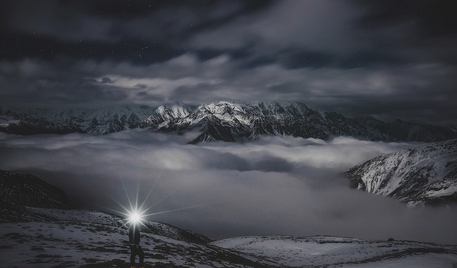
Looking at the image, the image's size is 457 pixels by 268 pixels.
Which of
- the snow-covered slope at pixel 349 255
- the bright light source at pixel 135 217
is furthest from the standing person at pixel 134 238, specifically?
the snow-covered slope at pixel 349 255

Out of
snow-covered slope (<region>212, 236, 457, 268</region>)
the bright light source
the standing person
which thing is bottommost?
snow-covered slope (<region>212, 236, 457, 268</region>)

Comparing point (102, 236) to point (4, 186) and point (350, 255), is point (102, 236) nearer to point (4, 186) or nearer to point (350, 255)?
point (350, 255)

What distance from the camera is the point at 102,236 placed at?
26.4m

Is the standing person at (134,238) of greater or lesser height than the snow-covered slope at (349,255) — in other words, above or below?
above

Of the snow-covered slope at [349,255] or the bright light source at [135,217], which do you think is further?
the snow-covered slope at [349,255]

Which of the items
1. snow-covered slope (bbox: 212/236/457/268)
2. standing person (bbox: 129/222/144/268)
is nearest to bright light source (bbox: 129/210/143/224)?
standing person (bbox: 129/222/144/268)

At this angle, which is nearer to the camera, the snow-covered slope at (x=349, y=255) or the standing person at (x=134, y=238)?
the standing person at (x=134, y=238)

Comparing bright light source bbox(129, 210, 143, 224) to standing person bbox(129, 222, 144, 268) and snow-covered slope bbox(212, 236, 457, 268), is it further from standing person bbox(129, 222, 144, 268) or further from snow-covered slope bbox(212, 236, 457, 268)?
snow-covered slope bbox(212, 236, 457, 268)

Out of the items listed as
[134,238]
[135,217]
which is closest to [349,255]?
[134,238]

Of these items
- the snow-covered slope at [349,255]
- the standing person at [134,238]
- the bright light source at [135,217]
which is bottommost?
the snow-covered slope at [349,255]

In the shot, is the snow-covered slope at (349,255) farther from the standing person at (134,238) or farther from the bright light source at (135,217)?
the bright light source at (135,217)

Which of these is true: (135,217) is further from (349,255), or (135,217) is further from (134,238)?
(349,255)

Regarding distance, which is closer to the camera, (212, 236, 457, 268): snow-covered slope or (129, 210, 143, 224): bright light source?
(129, 210, 143, 224): bright light source

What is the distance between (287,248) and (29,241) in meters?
41.3
